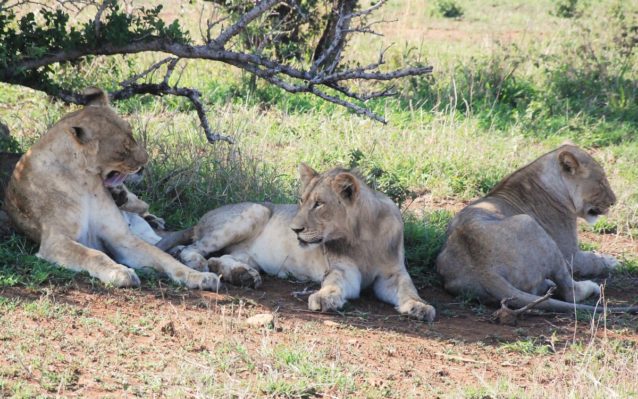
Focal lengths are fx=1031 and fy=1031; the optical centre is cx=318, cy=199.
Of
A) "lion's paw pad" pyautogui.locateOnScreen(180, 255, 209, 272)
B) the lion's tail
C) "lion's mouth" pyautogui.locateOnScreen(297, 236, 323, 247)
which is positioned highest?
Answer: "lion's mouth" pyautogui.locateOnScreen(297, 236, 323, 247)

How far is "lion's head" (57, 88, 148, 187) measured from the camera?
19.3 ft

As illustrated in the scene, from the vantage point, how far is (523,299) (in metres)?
5.77

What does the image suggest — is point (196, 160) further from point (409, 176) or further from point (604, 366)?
point (604, 366)

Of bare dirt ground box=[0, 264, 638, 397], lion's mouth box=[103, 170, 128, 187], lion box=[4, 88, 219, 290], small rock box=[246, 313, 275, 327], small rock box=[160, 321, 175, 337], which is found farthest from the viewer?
lion's mouth box=[103, 170, 128, 187]

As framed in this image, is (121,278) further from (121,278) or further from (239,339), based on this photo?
(239,339)

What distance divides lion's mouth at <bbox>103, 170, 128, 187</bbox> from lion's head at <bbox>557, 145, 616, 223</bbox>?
9.62ft

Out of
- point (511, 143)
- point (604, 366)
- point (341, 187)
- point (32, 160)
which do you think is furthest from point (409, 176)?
point (604, 366)

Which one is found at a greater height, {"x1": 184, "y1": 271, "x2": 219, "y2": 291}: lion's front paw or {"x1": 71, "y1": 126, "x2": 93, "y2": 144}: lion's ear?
{"x1": 71, "y1": 126, "x2": 93, "y2": 144}: lion's ear

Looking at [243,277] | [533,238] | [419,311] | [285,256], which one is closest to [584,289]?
[533,238]

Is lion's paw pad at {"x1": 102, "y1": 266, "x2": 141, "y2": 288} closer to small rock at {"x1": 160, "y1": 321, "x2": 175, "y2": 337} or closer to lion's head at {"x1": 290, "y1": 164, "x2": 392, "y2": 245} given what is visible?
small rock at {"x1": 160, "y1": 321, "x2": 175, "y2": 337}

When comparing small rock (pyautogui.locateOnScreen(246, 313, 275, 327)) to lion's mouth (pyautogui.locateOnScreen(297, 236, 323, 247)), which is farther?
lion's mouth (pyautogui.locateOnScreen(297, 236, 323, 247))

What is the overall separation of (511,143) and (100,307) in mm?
5112

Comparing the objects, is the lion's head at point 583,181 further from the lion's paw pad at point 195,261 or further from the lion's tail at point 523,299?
the lion's paw pad at point 195,261

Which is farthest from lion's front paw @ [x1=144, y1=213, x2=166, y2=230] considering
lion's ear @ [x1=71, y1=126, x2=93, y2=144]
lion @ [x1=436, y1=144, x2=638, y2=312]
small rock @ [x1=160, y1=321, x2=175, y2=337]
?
small rock @ [x1=160, y1=321, x2=175, y2=337]
